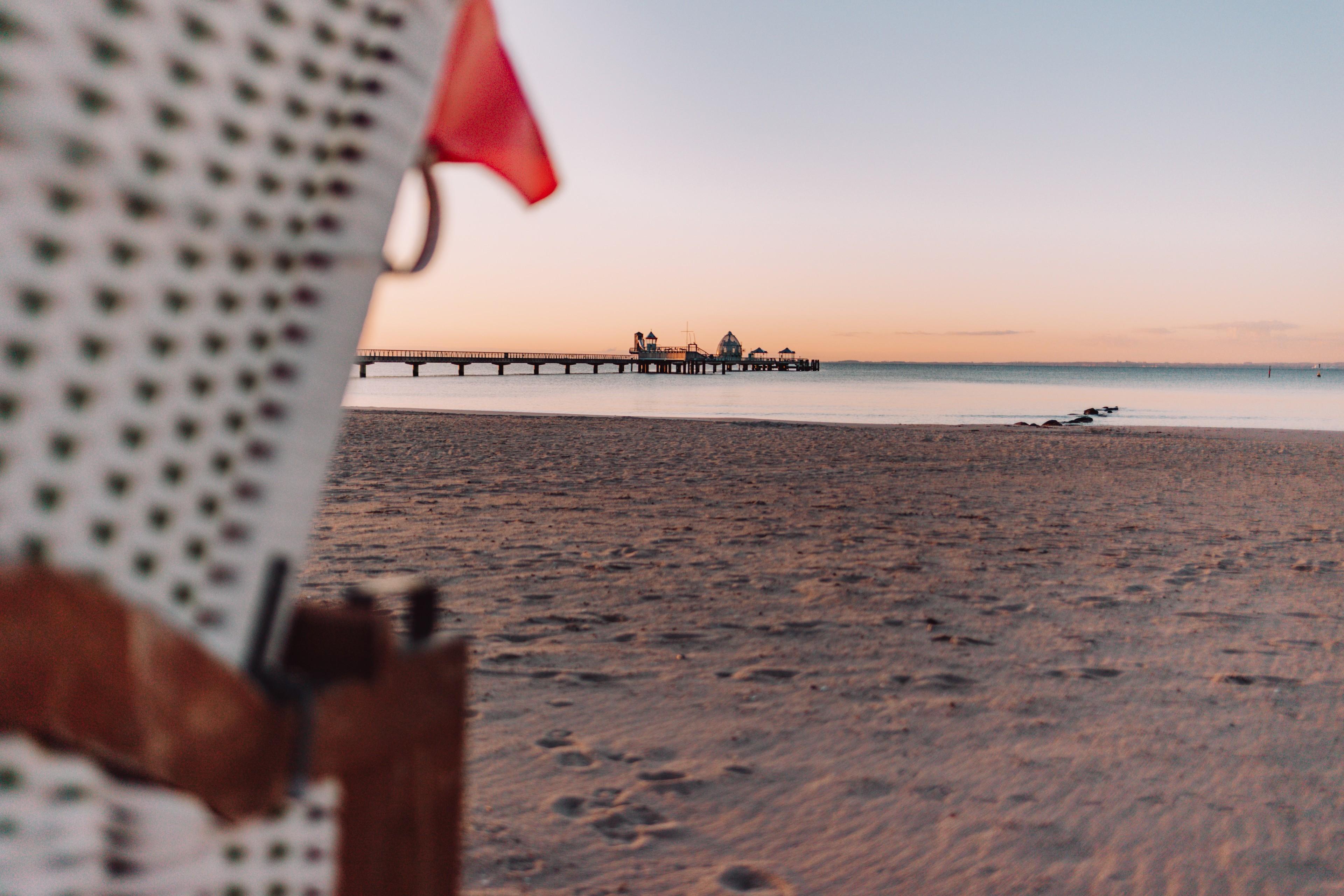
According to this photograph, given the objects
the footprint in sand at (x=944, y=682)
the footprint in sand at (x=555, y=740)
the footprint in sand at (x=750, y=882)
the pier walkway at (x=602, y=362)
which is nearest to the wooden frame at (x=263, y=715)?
the footprint in sand at (x=750, y=882)

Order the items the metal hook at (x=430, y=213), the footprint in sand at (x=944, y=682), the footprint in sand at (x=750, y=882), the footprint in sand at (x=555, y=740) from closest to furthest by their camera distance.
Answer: the metal hook at (x=430, y=213) < the footprint in sand at (x=750, y=882) < the footprint in sand at (x=555, y=740) < the footprint in sand at (x=944, y=682)

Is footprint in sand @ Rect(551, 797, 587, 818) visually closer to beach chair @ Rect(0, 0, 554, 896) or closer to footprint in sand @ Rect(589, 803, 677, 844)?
footprint in sand @ Rect(589, 803, 677, 844)

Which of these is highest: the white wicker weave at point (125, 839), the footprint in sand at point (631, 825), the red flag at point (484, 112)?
the red flag at point (484, 112)

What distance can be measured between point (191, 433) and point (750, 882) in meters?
2.23

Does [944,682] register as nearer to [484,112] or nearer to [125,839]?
[484,112]

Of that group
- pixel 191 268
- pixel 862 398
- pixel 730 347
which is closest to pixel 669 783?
pixel 191 268

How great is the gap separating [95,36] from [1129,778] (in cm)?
376

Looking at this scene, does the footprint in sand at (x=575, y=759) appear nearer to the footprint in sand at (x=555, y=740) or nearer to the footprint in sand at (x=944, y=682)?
the footprint in sand at (x=555, y=740)

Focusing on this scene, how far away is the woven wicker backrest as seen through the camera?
3.17ft

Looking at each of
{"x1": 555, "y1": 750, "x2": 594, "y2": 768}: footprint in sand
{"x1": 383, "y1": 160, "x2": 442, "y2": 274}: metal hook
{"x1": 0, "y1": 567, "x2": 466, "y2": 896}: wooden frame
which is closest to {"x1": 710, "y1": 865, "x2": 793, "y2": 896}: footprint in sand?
{"x1": 555, "y1": 750, "x2": 594, "y2": 768}: footprint in sand

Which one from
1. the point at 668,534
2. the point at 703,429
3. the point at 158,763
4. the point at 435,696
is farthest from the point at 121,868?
the point at 703,429

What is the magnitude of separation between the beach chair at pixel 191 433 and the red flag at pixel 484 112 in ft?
0.41

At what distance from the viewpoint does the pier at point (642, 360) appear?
3050 inches

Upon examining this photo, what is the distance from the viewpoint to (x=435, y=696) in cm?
145
